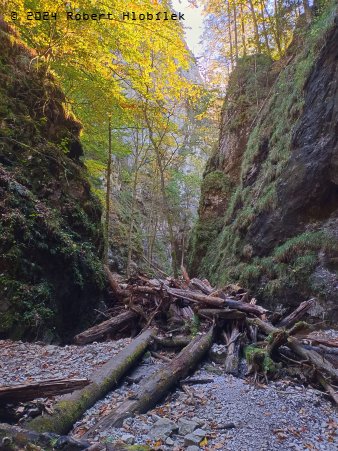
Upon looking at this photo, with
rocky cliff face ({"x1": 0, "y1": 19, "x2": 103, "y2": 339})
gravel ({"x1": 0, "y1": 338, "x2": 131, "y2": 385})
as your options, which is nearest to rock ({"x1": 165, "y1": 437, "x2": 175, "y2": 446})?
gravel ({"x1": 0, "y1": 338, "x2": 131, "y2": 385})

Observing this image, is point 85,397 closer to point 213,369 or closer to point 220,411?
point 220,411

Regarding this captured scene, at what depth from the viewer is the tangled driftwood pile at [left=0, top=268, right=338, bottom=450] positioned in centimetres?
332

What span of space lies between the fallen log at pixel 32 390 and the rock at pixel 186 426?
3.49 feet

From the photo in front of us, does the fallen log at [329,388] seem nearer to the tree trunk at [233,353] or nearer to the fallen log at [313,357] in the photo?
the fallen log at [313,357]

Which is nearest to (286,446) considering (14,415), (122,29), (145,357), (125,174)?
(14,415)

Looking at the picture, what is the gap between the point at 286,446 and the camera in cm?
285

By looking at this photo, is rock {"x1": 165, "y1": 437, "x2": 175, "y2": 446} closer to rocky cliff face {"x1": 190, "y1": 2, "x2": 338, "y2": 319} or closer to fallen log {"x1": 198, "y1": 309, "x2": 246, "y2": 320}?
fallen log {"x1": 198, "y1": 309, "x2": 246, "y2": 320}

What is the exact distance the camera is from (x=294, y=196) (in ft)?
28.3

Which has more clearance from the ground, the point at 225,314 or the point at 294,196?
the point at 294,196

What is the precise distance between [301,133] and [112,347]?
709 centimetres

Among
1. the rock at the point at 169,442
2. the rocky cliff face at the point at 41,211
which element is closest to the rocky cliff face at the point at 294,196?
the rocky cliff face at the point at 41,211

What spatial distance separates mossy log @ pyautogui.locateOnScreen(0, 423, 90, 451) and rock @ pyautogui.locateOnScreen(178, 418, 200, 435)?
0.99 m

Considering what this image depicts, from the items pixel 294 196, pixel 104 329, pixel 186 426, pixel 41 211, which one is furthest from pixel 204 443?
pixel 294 196

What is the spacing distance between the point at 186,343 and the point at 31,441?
3476mm
